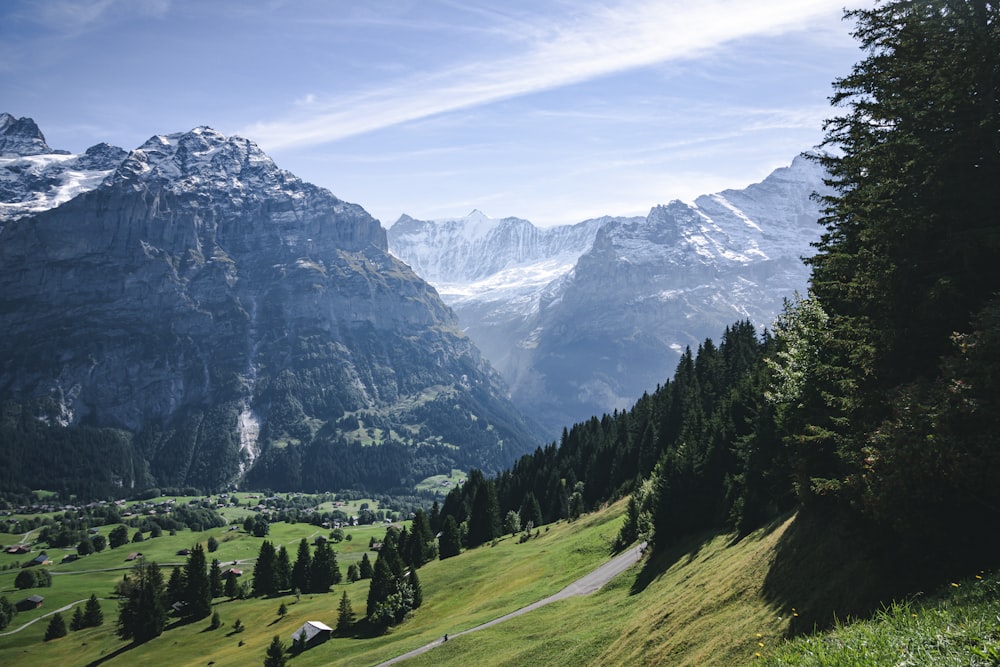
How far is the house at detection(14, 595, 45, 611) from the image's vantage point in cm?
15838

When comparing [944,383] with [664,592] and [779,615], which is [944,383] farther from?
[664,592]

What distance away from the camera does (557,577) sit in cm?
7394

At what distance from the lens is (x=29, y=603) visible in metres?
159

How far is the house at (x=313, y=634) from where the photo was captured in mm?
88312

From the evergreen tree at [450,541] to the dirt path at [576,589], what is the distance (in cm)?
5489

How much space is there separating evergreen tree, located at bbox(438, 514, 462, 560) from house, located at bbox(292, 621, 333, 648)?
32248 mm

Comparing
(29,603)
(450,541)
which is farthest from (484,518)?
(29,603)

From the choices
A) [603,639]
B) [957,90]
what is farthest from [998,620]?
Result: [603,639]

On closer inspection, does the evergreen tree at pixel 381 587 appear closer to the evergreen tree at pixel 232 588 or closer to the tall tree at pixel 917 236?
the evergreen tree at pixel 232 588

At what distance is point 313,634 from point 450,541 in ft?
118

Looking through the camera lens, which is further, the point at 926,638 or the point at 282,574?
the point at 282,574

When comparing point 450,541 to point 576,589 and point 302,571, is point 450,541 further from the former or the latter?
point 576,589

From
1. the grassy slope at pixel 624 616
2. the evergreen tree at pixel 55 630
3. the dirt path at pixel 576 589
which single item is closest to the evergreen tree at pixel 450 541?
the grassy slope at pixel 624 616

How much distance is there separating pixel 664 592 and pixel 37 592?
186852 millimetres
